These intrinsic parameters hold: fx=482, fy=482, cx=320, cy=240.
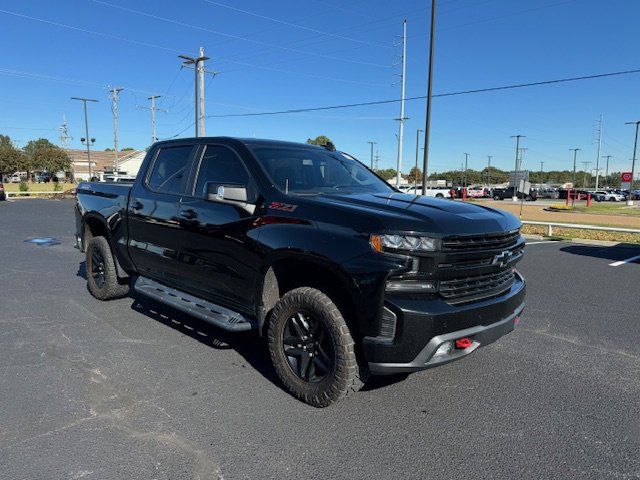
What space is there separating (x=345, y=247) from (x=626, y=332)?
12.9 feet

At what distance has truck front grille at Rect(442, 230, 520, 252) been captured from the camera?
10.00 ft

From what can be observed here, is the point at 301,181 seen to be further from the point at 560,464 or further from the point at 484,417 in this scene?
the point at 560,464

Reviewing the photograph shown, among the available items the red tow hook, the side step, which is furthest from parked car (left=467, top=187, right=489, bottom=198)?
the red tow hook

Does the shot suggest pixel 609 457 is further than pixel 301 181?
No

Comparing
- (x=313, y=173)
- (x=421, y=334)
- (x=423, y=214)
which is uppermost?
(x=313, y=173)

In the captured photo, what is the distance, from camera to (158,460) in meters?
2.78

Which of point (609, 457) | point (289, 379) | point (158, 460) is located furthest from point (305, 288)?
point (609, 457)

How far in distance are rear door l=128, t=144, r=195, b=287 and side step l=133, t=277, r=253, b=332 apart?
9 centimetres

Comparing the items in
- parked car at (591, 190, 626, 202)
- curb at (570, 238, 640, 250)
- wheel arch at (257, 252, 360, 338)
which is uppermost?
wheel arch at (257, 252, 360, 338)

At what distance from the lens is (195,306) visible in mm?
4223

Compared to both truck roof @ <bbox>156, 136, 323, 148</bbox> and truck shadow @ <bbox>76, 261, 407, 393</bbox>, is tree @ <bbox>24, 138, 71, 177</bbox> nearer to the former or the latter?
truck shadow @ <bbox>76, 261, 407, 393</bbox>

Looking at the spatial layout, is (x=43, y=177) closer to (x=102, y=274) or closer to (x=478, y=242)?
(x=102, y=274)

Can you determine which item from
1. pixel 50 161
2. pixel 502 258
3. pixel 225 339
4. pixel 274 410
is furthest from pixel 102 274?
pixel 50 161

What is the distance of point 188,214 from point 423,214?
84.9 inches
